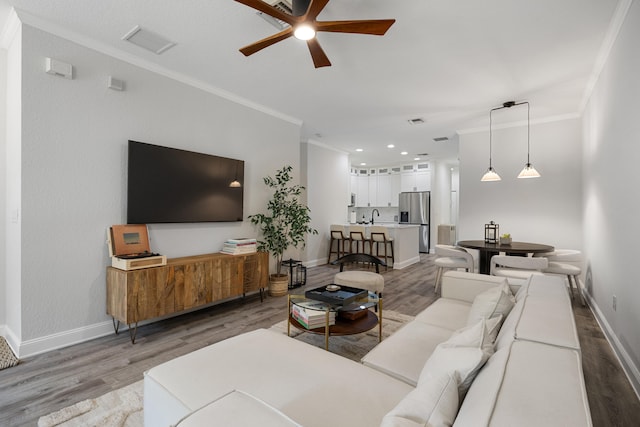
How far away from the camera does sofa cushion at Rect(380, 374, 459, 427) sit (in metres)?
0.76

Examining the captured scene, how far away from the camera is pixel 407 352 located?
1.72 metres

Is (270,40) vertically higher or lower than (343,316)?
higher

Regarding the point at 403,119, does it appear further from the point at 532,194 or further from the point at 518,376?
the point at 518,376

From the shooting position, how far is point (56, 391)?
2.11 meters

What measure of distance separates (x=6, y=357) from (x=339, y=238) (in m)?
5.41

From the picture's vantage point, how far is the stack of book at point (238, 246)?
391 cm

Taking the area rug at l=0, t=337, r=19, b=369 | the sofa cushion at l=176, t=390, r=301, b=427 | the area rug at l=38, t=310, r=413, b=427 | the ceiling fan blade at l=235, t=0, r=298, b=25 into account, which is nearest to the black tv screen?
the area rug at l=0, t=337, r=19, b=369

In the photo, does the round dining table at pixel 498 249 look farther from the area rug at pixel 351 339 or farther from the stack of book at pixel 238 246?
the stack of book at pixel 238 246

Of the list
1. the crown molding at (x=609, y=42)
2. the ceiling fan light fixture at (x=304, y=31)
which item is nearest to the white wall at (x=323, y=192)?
the ceiling fan light fixture at (x=304, y=31)

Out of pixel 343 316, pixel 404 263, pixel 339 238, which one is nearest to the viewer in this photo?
pixel 343 316

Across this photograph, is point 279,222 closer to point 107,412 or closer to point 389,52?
point 389,52

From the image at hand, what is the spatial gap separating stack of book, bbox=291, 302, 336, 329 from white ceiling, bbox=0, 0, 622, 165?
2366mm

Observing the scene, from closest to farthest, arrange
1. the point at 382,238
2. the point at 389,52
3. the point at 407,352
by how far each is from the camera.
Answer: the point at 407,352 < the point at 389,52 < the point at 382,238

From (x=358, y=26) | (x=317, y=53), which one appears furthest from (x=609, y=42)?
(x=317, y=53)
